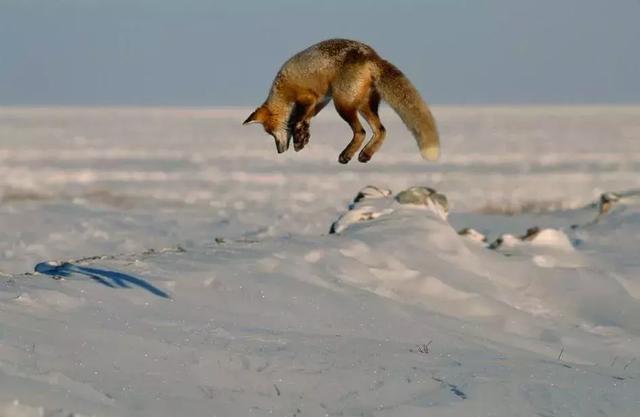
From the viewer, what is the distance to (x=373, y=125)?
7715 mm

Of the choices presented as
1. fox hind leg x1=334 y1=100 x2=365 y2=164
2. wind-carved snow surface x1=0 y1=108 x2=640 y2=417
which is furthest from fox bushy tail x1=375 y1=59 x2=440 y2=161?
wind-carved snow surface x1=0 y1=108 x2=640 y2=417

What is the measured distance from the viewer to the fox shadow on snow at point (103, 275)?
398 inches

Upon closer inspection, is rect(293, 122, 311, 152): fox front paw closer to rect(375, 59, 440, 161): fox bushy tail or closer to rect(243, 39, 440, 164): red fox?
rect(243, 39, 440, 164): red fox

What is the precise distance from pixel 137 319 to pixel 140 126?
3297 inches

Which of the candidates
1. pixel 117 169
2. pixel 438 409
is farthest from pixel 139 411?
pixel 117 169

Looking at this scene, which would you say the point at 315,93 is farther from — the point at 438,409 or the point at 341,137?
the point at 341,137

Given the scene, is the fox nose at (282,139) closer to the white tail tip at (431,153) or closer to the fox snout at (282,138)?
the fox snout at (282,138)

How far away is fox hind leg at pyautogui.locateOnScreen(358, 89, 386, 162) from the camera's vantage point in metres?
7.52

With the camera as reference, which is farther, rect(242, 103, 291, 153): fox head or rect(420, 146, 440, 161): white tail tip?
rect(242, 103, 291, 153): fox head

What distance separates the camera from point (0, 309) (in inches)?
326

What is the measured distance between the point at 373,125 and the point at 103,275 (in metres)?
3.93

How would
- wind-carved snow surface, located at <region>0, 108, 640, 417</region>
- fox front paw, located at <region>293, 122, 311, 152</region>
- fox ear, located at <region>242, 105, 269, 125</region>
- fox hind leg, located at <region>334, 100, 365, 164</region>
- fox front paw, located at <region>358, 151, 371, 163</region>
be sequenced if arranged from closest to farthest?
wind-carved snow surface, located at <region>0, 108, 640, 417</region>
fox front paw, located at <region>358, 151, 371, 163</region>
fox hind leg, located at <region>334, 100, 365, 164</region>
fox front paw, located at <region>293, 122, 311, 152</region>
fox ear, located at <region>242, 105, 269, 125</region>

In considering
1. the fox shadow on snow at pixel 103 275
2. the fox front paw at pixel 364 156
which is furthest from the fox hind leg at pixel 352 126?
the fox shadow on snow at pixel 103 275

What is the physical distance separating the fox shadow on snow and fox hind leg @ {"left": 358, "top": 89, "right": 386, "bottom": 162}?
3.13 meters
